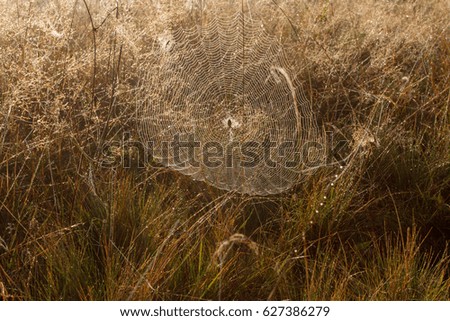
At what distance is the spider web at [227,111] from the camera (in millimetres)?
2779

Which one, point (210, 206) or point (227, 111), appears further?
point (227, 111)

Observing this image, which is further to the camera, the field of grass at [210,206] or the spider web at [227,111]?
the spider web at [227,111]

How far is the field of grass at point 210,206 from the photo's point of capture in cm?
199

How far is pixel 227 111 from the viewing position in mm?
3346

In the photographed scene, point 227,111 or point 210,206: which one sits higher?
point 227,111

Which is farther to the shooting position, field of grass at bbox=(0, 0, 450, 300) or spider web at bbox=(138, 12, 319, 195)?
spider web at bbox=(138, 12, 319, 195)

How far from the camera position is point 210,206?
8.09 ft

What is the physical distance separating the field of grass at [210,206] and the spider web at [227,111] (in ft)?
0.32

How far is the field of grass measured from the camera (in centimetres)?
199

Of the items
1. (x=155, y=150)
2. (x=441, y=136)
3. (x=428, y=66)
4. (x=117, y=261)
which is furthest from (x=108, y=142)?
(x=428, y=66)

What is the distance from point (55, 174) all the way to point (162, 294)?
33.4 inches

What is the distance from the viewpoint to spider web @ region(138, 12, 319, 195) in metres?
2.78

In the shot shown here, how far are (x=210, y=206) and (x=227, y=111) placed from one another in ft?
3.23

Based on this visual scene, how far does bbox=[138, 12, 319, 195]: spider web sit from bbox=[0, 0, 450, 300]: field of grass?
97 millimetres
